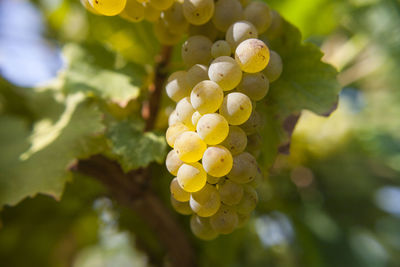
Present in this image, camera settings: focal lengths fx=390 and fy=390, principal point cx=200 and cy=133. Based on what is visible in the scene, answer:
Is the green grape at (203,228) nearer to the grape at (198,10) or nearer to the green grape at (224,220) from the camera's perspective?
the green grape at (224,220)

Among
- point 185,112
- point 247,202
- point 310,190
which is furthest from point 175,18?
point 310,190

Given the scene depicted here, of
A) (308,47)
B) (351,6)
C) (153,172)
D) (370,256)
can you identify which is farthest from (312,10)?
(370,256)

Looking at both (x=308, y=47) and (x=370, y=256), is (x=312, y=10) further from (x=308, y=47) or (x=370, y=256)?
(x=370, y=256)

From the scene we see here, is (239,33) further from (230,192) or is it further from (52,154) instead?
(52,154)

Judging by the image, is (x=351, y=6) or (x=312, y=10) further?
(x=351, y=6)

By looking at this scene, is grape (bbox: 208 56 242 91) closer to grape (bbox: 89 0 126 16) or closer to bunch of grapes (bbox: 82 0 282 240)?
bunch of grapes (bbox: 82 0 282 240)

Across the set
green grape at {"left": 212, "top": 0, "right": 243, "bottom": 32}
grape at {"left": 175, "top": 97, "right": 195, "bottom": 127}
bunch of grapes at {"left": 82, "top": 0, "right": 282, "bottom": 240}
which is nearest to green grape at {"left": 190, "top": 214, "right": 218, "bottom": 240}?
bunch of grapes at {"left": 82, "top": 0, "right": 282, "bottom": 240}

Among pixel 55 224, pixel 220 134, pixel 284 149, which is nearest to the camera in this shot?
pixel 220 134

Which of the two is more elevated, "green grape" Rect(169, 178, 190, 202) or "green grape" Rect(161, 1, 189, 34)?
"green grape" Rect(161, 1, 189, 34)
